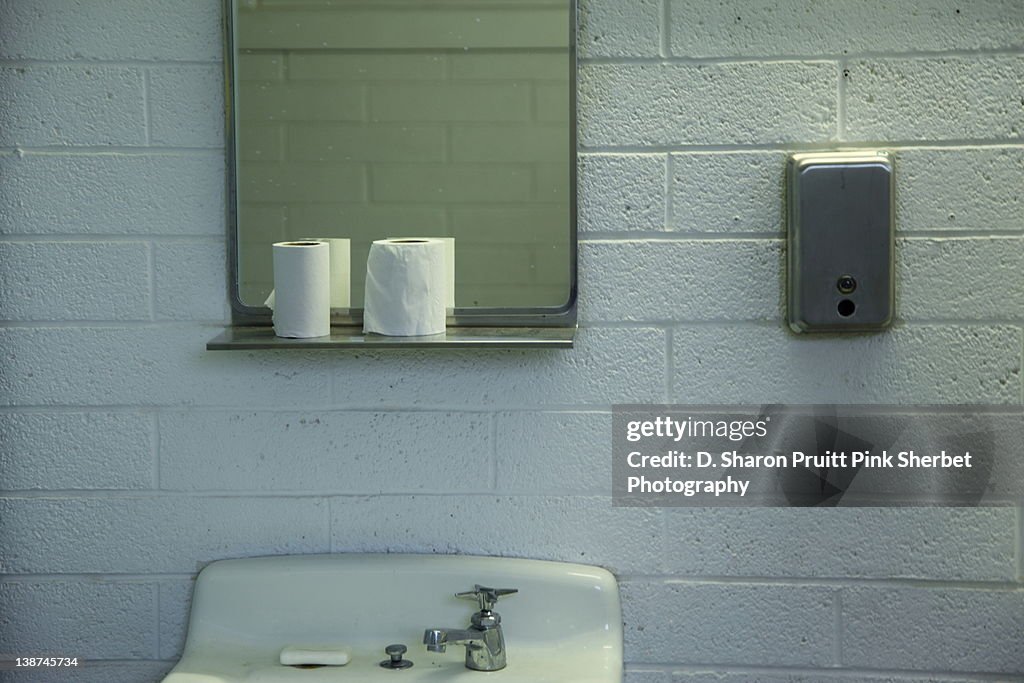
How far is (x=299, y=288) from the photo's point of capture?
161 centimetres

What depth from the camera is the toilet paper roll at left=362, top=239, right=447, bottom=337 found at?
5.23 feet

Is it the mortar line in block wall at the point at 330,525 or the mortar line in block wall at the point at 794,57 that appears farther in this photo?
the mortar line in block wall at the point at 330,525

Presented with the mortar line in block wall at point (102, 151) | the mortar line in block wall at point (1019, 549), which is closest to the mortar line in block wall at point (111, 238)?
the mortar line in block wall at point (102, 151)

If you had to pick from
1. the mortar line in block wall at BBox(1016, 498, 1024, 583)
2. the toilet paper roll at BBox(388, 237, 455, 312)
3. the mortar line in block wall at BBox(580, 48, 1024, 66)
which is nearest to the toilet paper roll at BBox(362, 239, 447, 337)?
the toilet paper roll at BBox(388, 237, 455, 312)

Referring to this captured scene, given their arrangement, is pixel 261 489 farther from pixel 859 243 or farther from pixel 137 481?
pixel 859 243

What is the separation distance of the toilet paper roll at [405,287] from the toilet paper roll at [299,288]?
0.22 feet

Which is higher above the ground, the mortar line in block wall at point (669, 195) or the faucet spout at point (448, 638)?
the mortar line in block wall at point (669, 195)

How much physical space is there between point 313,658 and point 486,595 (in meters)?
0.25

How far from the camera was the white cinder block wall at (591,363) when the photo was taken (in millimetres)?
1649

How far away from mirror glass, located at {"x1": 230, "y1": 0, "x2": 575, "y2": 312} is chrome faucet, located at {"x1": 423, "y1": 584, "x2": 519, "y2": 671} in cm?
42

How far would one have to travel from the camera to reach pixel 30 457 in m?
1.73

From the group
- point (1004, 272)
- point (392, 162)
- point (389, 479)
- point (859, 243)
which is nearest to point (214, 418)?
point (389, 479)

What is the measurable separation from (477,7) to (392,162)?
0.25m

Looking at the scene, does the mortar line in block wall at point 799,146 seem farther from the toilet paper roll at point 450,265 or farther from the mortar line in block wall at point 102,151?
the mortar line in block wall at point 102,151
